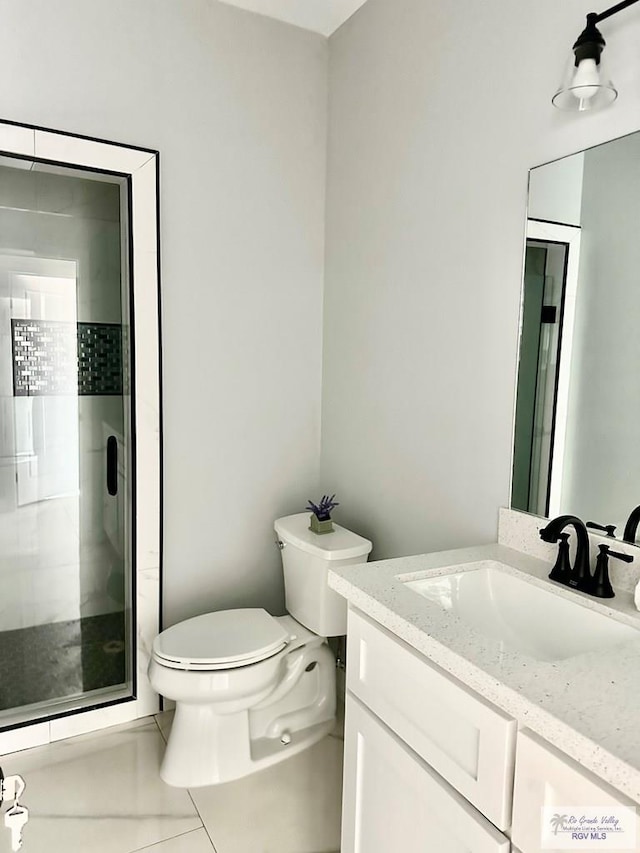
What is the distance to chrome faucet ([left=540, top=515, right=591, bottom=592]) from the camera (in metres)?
1.43

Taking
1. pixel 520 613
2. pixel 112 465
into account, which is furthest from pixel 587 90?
pixel 112 465

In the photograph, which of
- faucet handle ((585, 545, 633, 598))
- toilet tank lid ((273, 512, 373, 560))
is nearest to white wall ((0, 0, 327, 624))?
toilet tank lid ((273, 512, 373, 560))

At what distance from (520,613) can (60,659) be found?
5.81 ft

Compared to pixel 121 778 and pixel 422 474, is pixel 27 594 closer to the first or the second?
pixel 121 778

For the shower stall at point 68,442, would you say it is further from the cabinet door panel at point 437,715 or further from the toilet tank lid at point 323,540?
the cabinet door panel at point 437,715

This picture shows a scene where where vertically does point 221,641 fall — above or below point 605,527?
below

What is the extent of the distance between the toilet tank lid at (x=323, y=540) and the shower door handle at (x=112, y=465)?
0.63 metres

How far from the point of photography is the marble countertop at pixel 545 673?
882 mm

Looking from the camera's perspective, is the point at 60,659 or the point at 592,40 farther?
the point at 60,659

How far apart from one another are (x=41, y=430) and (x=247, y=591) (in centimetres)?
103

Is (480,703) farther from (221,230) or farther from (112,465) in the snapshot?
(221,230)
